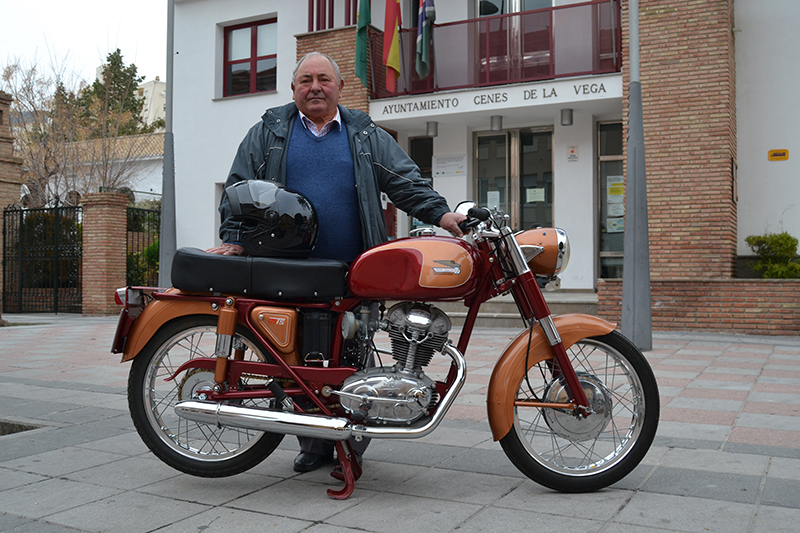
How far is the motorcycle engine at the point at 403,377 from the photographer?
312 cm

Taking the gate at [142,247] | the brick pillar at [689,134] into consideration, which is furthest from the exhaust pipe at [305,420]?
the gate at [142,247]

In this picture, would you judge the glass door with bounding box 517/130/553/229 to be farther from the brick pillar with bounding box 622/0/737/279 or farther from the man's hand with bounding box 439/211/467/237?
the man's hand with bounding box 439/211/467/237

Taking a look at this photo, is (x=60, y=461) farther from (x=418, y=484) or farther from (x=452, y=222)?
(x=452, y=222)

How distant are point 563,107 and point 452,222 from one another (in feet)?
36.4

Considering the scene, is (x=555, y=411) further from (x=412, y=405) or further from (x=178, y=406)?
(x=178, y=406)

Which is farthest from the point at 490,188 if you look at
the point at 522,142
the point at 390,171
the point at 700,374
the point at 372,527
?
the point at 372,527

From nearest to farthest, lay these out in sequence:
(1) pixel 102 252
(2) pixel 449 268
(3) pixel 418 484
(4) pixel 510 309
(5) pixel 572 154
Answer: (2) pixel 449 268, (3) pixel 418 484, (4) pixel 510 309, (5) pixel 572 154, (1) pixel 102 252

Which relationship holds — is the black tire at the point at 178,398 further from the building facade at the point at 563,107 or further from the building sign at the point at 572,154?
the building sign at the point at 572,154

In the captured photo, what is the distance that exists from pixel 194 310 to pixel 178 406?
441 millimetres

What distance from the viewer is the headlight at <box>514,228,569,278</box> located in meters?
3.27

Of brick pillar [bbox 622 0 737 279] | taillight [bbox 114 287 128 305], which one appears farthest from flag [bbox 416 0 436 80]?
taillight [bbox 114 287 128 305]

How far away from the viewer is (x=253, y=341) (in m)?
3.37

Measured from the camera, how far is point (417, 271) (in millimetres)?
3109

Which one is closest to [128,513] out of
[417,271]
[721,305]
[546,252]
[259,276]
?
[259,276]
